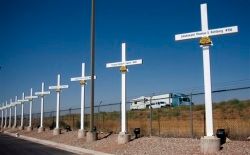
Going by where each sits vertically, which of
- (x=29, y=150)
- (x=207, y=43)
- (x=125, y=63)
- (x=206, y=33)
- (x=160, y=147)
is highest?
(x=206, y=33)

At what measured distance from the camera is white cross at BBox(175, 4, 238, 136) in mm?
15547

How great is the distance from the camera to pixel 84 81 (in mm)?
29234

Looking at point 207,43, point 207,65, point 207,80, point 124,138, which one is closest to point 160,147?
point 124,138

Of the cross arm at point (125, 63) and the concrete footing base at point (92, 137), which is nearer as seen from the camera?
the cross arm at point (125, 63)

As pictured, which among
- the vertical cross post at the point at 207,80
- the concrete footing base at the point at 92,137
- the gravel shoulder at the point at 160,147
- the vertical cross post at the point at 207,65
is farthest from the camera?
the concrete footing base at the point at 92,137

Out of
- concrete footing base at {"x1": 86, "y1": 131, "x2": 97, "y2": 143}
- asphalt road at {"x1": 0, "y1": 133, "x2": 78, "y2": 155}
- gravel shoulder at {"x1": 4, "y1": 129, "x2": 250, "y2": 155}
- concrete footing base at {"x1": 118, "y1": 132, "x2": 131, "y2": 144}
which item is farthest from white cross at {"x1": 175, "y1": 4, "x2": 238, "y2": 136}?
concrete footing base at {"x1": 86, "y1": 131, "x2": 97, "y2": 143}

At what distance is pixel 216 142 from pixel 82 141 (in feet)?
40.9

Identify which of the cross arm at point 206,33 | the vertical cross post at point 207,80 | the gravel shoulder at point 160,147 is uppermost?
the cross arm at point 206,33

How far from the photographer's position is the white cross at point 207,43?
15.5 m

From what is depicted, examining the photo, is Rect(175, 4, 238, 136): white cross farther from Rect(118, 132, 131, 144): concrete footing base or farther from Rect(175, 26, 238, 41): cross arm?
Rect(118, 132, 131, 144): concrete footing base

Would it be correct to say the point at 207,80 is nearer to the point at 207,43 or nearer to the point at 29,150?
the point at 207,43

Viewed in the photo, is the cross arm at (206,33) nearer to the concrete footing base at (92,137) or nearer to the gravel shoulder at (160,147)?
the gravel shoulder at (160,147)

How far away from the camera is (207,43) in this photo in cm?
1628

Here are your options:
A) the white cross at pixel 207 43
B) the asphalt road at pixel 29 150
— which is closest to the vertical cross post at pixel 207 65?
the white cross at pixel 207 43
